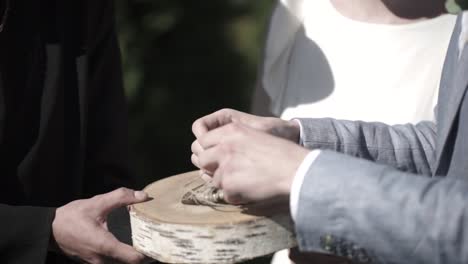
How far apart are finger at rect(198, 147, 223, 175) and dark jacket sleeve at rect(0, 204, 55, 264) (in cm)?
59

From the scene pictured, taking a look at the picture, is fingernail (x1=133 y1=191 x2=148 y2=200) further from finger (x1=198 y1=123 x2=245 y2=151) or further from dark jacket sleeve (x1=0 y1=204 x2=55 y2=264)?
dark jacket sleeve (x1=0 y1=204 x2=55 y2=264)

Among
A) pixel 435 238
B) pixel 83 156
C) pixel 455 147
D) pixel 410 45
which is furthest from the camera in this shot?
pixel 410 45

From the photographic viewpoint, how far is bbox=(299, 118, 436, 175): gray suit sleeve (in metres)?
2.23

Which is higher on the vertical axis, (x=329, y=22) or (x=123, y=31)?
(x=329, y=22)

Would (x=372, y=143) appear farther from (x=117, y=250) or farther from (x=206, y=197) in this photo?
(x=117, y=250)

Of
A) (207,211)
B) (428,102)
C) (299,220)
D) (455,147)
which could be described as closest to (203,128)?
(207,211)

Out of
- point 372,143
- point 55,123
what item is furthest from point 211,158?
point 55,123

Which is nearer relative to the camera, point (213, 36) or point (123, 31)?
point (123, 31)

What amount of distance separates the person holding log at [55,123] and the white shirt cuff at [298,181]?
2.14 feet

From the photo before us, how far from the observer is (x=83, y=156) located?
2691mm

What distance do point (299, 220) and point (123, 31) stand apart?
436cm

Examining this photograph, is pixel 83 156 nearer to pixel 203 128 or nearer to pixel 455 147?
pixel 203 128

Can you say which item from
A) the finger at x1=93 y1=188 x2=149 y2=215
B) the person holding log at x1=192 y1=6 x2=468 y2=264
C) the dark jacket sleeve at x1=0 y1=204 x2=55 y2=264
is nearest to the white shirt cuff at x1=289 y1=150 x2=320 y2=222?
the person holding log at x1=192 y1=6 x2=468 y2=264

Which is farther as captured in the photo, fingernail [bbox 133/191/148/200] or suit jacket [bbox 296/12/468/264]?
fingernail [bbox 133/191/148/200]
